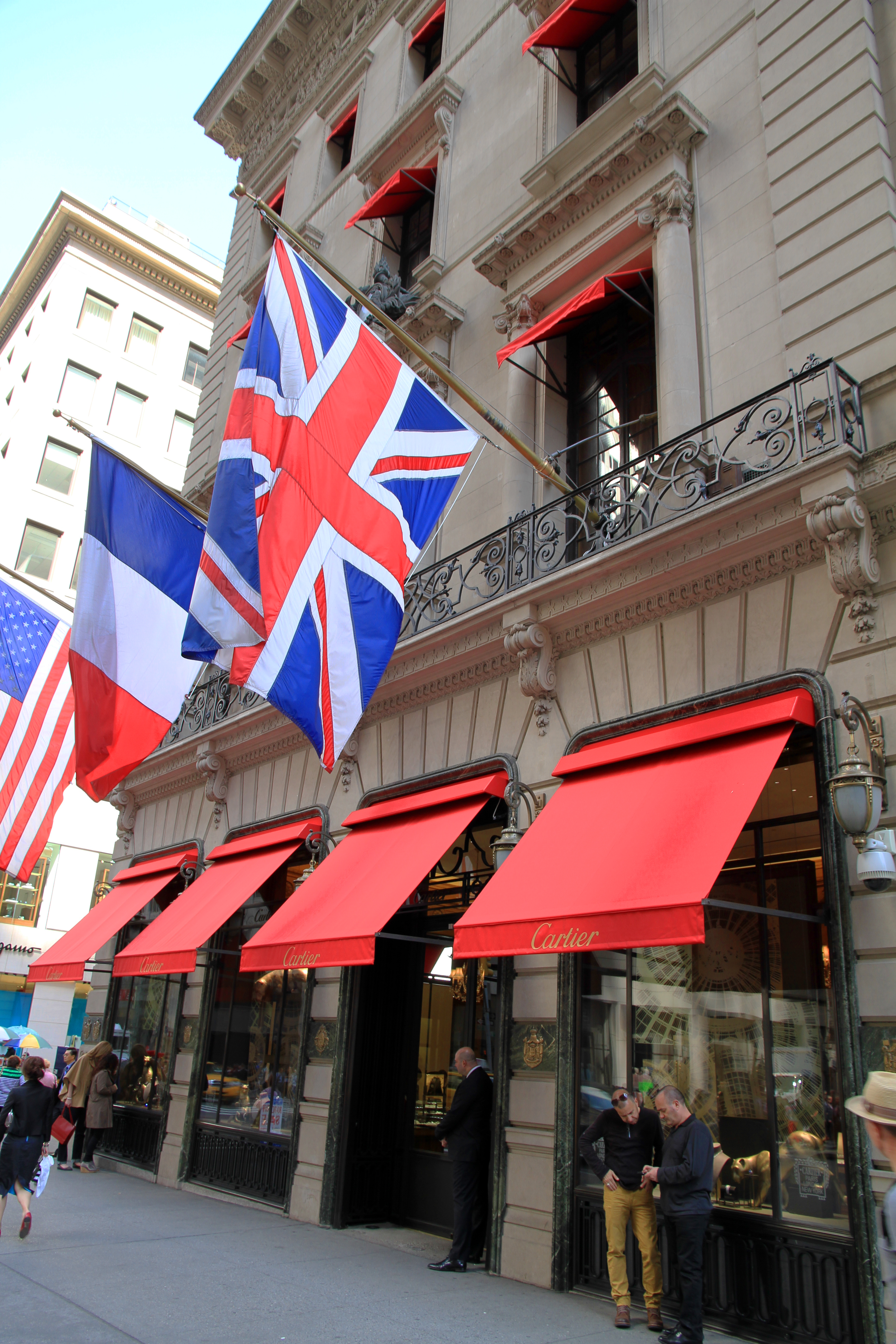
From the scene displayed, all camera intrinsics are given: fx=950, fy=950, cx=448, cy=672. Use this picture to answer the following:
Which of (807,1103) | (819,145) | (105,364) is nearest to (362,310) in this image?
(819,145)

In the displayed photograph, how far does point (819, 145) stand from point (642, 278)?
8.01ft

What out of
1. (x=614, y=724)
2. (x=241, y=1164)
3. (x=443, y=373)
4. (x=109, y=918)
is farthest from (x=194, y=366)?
(x=614, y=724)

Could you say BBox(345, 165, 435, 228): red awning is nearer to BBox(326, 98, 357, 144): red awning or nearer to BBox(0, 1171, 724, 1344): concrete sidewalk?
BBox(326, 98, 357, 144): red awning

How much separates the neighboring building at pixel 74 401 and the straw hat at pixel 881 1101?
36088 millimetres

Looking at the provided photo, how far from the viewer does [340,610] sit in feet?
29.8

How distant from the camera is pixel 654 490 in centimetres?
1001

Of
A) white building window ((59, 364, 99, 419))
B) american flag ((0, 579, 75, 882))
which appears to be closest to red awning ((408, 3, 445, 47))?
american flag ((0, 579, 75, 882))

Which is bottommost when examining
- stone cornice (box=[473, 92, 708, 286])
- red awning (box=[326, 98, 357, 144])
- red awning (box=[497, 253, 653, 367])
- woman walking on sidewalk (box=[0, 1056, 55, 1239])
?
woman walking on sidewalk (box=[0, 1056, 55, 1239])

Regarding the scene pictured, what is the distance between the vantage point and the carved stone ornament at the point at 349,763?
13.2 meters

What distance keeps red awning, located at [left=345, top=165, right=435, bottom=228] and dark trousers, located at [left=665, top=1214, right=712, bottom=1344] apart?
15659mm

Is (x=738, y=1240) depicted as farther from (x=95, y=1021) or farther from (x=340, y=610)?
(x=95, y=1021)

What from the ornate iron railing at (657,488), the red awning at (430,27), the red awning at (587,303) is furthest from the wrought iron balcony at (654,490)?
the red awning at (430,27)

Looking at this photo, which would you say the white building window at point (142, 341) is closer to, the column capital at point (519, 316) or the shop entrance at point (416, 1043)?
the column capital at point (519, 316)

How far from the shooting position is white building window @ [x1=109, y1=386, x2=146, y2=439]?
44219 mm
